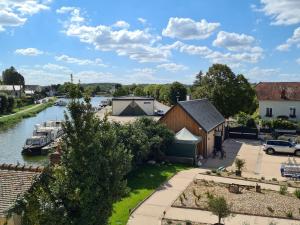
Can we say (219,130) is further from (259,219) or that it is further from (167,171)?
(259,219)

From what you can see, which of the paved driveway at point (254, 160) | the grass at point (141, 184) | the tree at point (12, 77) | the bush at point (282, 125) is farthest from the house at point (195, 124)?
the tree at point (12, 77)

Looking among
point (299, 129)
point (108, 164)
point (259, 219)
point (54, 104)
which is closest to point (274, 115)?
point (299, 129)

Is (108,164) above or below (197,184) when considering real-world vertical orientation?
above

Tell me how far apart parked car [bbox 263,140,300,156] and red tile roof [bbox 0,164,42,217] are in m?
27.6

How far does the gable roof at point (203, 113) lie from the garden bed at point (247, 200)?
10641 millimetres

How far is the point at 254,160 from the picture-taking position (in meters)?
34.3

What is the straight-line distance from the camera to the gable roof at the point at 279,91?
2215 inches

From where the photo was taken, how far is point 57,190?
11.9m

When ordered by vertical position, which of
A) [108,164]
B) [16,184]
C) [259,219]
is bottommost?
[259,219]

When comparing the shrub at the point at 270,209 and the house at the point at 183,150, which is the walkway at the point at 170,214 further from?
→ the house at the point at 183,150

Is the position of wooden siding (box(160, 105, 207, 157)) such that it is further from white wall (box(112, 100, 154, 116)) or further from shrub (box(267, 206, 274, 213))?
white wall (box(112, 100, 154, 116))

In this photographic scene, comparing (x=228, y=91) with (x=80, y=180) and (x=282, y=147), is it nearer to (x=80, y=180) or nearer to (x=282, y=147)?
(x=282, y=147)

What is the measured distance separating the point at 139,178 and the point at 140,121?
6.99 metres

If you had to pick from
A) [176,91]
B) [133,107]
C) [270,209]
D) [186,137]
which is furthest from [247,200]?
[176,91]
